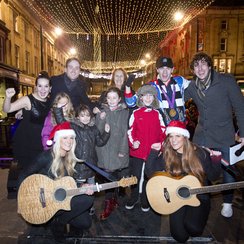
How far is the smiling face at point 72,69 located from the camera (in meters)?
4.49

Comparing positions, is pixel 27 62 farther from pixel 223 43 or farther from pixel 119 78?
pixel 119 78

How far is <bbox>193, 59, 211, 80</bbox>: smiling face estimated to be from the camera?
11.9ft

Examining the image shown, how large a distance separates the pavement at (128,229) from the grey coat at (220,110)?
1110mm

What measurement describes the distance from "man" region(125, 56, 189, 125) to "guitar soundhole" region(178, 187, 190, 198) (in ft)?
3.75

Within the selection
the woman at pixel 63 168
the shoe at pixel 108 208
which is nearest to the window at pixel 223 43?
the shoe at pixel 108 208

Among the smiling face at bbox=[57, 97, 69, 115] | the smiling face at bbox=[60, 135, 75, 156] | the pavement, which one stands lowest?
the pavement

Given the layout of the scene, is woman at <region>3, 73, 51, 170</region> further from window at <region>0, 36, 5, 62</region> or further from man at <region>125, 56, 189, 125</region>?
window at <region>0, 36, 5, 62</region>

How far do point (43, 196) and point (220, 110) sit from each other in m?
2.58

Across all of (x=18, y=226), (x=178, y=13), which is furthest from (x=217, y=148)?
(x=178, y=13)

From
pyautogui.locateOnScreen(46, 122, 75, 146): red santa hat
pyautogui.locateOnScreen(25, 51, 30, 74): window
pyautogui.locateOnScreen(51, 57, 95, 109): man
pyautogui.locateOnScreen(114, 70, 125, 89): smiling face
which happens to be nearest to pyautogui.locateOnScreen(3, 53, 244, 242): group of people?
pyautogui.locateOnScreen(46, 122, 75, 146): red santa hat

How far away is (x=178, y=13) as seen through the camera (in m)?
12.6

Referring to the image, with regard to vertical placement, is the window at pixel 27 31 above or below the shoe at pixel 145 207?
above

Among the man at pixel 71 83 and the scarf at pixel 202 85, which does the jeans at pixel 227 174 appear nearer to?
the scarf at pixel 202 85

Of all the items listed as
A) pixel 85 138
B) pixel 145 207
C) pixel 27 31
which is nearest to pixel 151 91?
pixel 85 138
